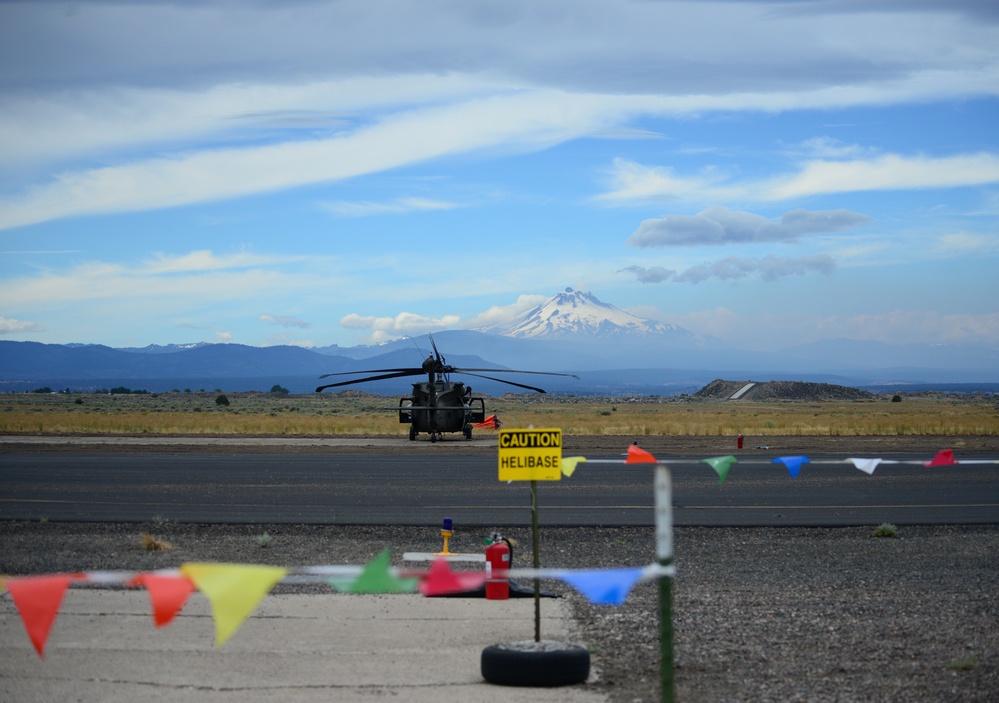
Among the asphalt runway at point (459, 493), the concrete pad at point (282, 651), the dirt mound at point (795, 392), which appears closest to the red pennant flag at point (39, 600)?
the concrete pad at point (282, 651)

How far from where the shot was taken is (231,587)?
505cm

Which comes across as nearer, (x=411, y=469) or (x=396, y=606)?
(x=396, y=606)

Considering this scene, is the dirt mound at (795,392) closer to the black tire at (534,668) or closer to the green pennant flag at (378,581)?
the black tire at (534,668)

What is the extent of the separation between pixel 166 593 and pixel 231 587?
420 mm

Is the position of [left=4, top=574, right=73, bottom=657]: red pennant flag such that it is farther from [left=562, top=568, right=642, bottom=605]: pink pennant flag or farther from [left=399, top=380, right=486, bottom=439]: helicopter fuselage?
[left=399, top=380, right=486, bottom=439]: helicopter fuselage

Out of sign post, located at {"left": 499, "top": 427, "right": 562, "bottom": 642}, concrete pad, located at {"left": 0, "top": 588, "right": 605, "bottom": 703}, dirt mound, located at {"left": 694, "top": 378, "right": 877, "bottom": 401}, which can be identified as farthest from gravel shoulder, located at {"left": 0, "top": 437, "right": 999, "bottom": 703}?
dirt mound, located at {"left": 694, "top": 378, "right": 877, "bottom": 401}

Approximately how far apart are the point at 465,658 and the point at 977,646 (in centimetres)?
416

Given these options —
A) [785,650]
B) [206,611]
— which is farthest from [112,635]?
[785,650]

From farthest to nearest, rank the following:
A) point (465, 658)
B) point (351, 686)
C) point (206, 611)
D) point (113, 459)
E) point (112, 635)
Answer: point (113, 459) < point (206, 611) < point (112, 635) < point (465, 658) < point (351, 686)

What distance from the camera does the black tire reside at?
724 cm

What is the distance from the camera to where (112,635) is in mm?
8672

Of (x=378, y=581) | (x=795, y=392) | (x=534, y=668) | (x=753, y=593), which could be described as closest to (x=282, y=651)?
(x=534, y=668)

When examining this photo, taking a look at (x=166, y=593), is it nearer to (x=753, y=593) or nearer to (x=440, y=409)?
(x=753, y=593)

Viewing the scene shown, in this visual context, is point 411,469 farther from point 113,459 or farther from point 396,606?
point 396,606
